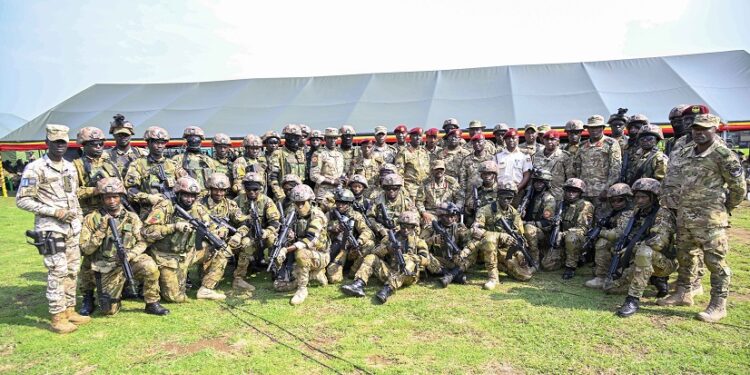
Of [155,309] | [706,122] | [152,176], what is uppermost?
[706,122]

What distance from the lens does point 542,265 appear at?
7.86 metres

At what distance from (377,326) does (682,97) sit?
16473mm

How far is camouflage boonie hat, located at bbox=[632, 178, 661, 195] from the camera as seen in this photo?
21.3 feet

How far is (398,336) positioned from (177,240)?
138 inches

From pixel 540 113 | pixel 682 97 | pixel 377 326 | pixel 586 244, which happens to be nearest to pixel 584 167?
pixel 586 244

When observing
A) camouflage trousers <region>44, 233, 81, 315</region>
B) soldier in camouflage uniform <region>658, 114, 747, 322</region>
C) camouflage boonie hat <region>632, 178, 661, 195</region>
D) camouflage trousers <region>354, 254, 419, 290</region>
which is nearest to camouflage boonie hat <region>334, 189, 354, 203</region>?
camouflage trousers <region>354, 254, 419, 290</region>

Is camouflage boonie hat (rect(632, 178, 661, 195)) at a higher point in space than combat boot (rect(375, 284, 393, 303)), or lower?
higher

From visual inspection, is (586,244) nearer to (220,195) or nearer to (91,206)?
(220,195)

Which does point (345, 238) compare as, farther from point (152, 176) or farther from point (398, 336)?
point (152, 176)

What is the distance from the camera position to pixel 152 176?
7.38m

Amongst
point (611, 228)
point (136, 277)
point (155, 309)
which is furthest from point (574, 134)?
point (136, 277)

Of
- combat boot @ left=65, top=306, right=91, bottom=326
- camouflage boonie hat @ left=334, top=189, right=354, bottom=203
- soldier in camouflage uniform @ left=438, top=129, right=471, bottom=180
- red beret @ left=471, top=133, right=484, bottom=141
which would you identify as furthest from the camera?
soldier in camouflage uniform @ left=438, top=129, right=471, bottom=180

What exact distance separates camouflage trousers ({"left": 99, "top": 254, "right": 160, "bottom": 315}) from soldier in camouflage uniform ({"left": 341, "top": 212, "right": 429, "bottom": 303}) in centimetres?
262

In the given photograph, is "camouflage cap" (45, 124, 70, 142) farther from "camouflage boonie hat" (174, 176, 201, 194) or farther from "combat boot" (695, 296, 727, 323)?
"combat boot" (695, 296, 727, 323)
